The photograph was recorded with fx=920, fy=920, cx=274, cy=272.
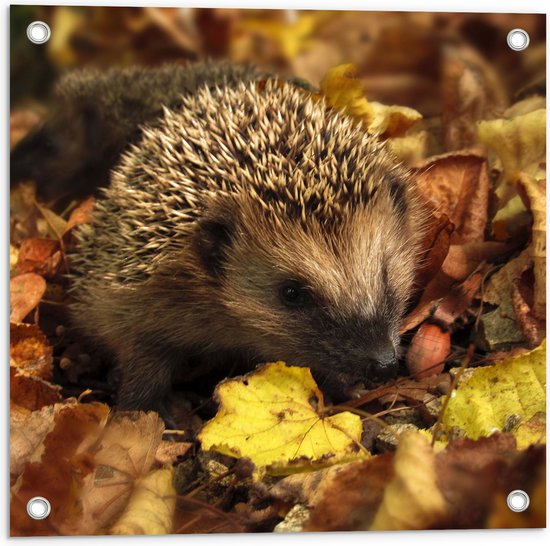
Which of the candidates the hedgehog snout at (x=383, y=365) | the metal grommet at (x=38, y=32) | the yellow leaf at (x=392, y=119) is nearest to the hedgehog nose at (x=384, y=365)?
the hedgehog snout at (x=383, y=365)

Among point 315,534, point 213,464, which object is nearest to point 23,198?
point 213,464

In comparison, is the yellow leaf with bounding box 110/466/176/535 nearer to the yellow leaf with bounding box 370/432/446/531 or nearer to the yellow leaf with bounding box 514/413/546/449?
the yellow leaf with bounding box 370/432/446/531

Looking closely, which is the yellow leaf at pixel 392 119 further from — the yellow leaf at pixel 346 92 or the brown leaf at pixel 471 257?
the brown leaf at pixel 471 257

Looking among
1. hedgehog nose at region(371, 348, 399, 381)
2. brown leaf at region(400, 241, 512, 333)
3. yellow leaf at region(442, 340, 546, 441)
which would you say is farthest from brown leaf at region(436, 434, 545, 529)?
brown leaf at region(400, 241, 512, 333)

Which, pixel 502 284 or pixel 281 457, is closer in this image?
pixel 281 457

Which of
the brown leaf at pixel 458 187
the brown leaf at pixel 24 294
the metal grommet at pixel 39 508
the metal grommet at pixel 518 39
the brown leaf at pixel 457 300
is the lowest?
the metal grommet at pixel 39 508

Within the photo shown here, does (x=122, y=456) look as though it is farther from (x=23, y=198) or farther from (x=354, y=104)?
(x=354, y=104)
